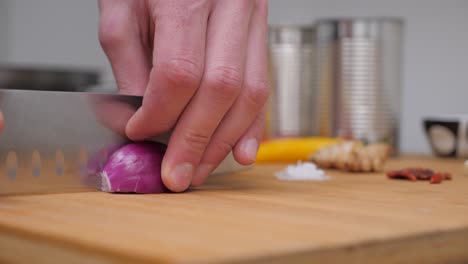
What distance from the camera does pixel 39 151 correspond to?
0.95 metres

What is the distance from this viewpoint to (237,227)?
650 mm

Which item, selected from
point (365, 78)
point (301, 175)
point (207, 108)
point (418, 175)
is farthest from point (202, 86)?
point (365, 78)

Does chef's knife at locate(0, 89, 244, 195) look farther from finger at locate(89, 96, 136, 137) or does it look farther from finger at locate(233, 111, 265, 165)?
finger at locate(233, 111, 265, 165)

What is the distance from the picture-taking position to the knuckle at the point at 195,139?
0.94 metres

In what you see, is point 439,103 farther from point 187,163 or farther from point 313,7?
point 187,163

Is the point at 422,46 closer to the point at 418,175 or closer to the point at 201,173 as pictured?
the point at 418,175

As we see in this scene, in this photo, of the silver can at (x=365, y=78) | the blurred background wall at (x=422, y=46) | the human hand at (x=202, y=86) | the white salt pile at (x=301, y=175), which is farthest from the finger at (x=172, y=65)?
the blurred background wall at (x=422, y=46)

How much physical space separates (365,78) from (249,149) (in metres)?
0.94

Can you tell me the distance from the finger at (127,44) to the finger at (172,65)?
11 centimetres

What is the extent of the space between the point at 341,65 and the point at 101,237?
139 cm

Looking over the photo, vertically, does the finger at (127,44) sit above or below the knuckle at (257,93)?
above

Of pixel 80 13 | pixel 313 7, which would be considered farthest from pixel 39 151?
pixel 80 13

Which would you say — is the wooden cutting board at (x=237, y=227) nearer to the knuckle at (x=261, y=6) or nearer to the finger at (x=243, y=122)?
the finger at (x=243, y=122)

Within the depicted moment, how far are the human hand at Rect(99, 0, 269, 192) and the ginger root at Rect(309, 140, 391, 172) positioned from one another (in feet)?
1.19
